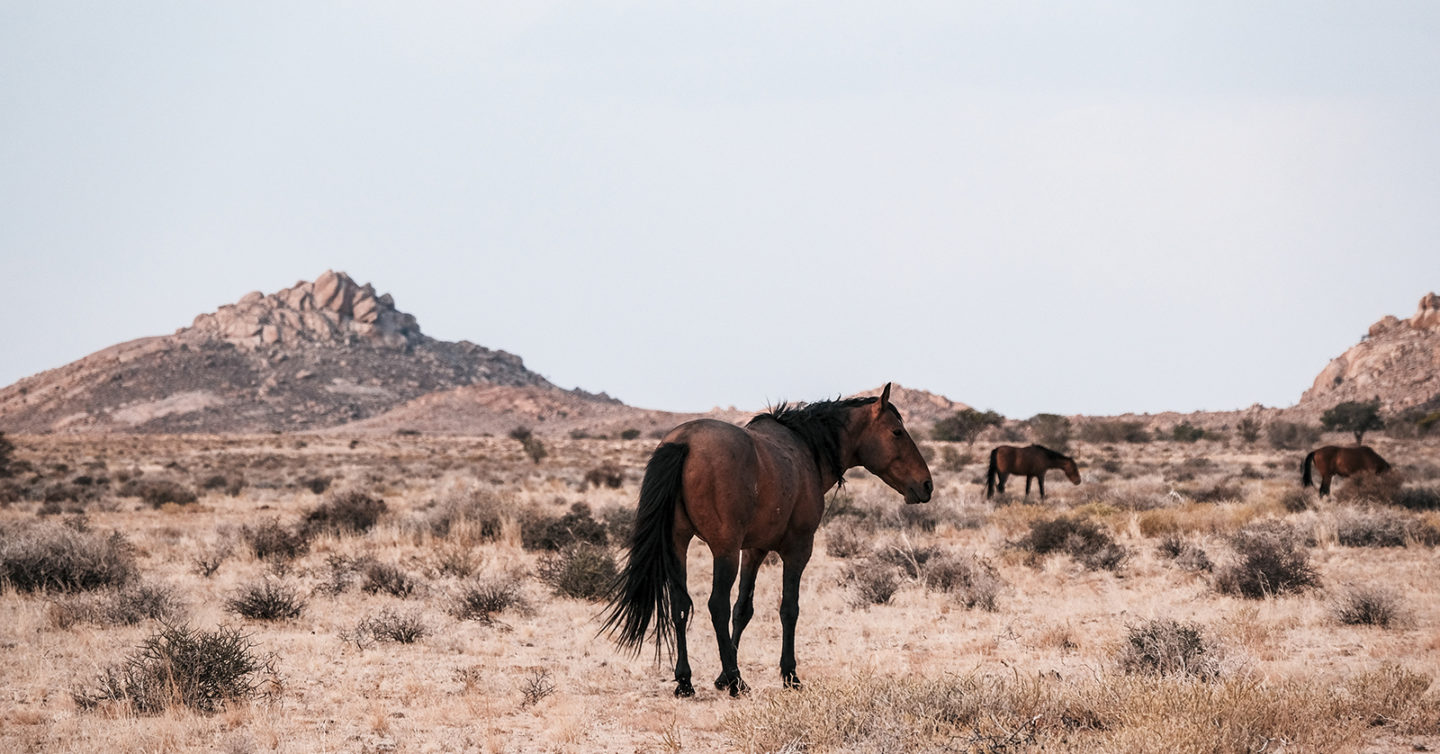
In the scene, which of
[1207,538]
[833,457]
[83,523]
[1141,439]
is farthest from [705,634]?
[1141,439]

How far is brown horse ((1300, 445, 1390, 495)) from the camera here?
19891mm

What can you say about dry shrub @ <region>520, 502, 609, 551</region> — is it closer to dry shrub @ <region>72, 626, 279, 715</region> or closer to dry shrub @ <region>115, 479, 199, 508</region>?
dry shrub @ <region>72, 626, 279, 715</region>

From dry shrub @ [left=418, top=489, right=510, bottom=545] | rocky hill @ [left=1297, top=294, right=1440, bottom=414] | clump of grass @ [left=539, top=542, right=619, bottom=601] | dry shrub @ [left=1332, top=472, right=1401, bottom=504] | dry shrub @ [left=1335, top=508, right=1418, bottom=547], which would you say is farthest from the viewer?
rocky hill @ [left=1297, top=294, right=1440, bottom=414]

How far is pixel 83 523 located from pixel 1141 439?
61557 millimetres

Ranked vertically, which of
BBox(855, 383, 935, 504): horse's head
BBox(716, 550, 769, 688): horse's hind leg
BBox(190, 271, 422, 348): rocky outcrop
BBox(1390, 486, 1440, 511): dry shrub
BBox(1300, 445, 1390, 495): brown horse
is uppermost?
BBox(190, 271, 422, 348): rocky outcrop

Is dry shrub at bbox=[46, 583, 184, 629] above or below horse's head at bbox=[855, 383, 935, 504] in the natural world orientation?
below

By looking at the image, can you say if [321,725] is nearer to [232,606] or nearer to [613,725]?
[613,725]

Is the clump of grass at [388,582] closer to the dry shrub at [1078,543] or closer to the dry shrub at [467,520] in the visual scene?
the dry shrub at [467,520]

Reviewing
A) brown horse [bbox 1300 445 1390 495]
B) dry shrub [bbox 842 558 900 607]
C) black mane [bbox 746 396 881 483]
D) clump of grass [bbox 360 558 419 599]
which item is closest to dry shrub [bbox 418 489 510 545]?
clump of grass [bbox 360 558 419 599]

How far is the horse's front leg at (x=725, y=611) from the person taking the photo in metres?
6.69

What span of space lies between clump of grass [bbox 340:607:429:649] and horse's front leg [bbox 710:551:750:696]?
3.38 meters

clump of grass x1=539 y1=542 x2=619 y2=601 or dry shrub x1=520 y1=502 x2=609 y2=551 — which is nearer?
clump of grass x1=539 y1=542 x2=619 y2=601

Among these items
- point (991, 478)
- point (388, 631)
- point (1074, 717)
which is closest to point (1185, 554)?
point (1074, 717)

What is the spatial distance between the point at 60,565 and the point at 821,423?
9.00 meters
